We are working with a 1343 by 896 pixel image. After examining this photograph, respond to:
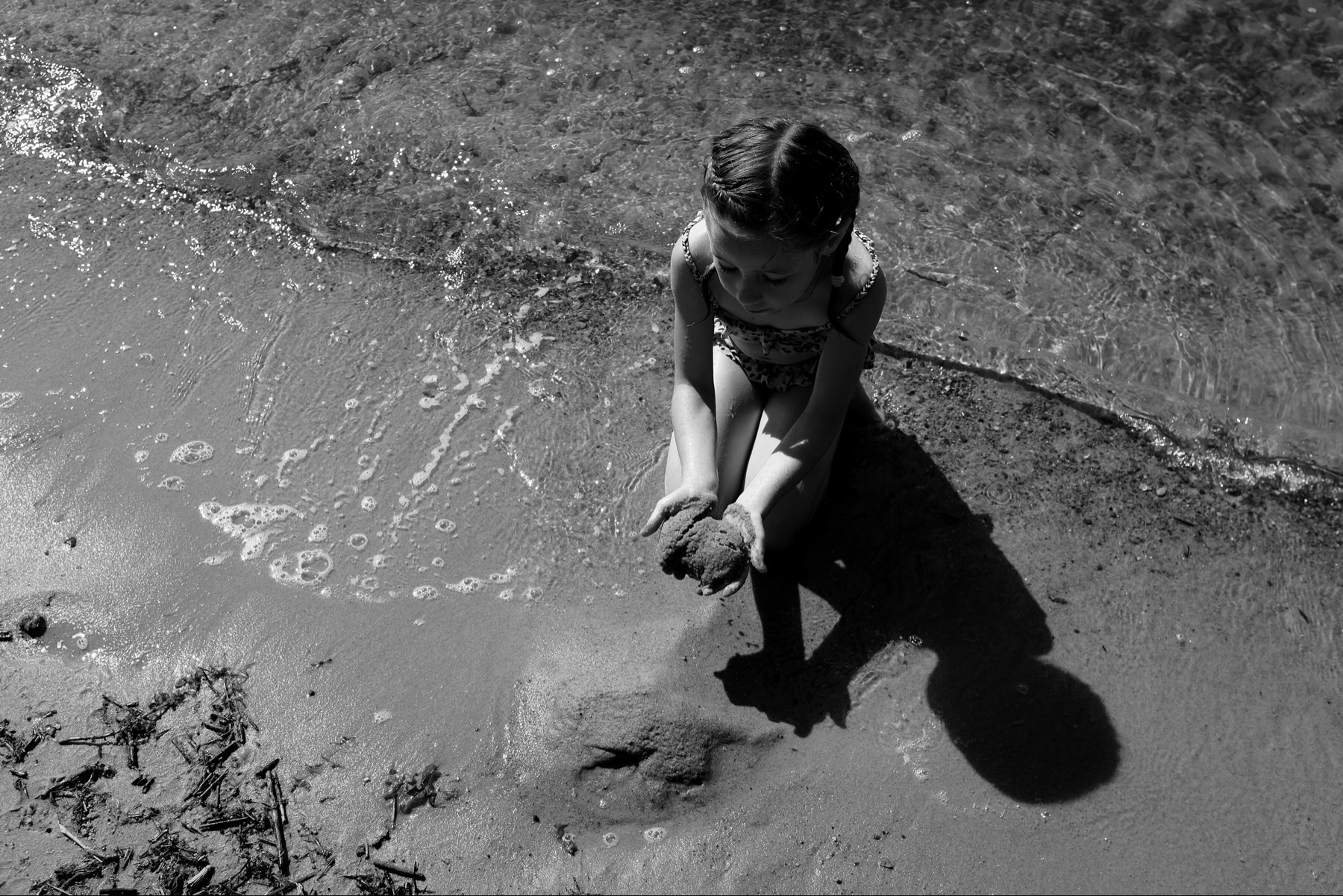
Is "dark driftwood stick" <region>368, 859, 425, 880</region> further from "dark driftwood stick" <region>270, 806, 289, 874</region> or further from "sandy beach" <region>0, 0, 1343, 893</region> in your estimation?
"dark driftwood stick" <region>270, 806, 289, 874</region>

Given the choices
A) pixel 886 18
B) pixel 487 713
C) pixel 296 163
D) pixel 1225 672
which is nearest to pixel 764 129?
pixel 487 713

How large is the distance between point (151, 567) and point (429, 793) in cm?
118

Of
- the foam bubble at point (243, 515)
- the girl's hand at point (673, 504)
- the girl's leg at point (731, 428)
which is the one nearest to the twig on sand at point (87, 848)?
the foam bubble at point (243, 515)

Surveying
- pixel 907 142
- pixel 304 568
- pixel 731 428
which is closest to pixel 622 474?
pixel 731 428

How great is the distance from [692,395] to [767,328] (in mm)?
320

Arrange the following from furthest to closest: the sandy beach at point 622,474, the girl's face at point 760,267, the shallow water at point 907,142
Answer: the shallow water at point 907,142
the sandy beach at point 622,474
the girl's face at point 760,267

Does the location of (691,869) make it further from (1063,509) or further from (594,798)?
(1063,509)

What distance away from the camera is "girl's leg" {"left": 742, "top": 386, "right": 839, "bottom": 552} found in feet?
10.3

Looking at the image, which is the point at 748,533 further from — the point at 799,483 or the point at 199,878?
the point at 199,878

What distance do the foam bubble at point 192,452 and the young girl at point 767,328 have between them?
155 cm

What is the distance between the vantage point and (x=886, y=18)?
569cm

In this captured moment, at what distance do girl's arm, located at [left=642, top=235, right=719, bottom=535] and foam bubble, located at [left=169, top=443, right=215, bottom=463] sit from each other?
154 cm

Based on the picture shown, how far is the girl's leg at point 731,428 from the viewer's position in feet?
10.5

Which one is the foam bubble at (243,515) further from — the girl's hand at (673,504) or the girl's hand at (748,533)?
the girl's hand at (748,533)
